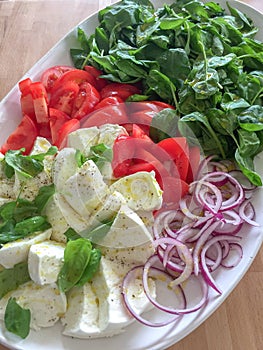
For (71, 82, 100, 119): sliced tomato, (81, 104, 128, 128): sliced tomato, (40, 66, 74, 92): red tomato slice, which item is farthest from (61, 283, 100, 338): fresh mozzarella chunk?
(40, 66, 74, 92): red tomato slice

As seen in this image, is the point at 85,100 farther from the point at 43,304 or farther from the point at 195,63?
the point at 43,304

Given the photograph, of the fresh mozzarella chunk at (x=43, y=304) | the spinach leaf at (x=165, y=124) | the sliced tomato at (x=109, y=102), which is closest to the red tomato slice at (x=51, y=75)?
the sliced tomato at (x=109, y=102)

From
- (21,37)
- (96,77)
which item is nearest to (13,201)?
(96,77)

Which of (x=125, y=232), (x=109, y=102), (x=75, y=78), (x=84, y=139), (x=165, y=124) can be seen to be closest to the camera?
(x=125, y=232)

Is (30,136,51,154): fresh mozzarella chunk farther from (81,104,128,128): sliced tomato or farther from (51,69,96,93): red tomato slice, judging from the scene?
(51,69,96,93): red tomato slice

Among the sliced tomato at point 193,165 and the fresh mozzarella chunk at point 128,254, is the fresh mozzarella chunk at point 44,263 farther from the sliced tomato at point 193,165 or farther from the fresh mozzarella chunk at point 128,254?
the sliced tomato at point 193,165

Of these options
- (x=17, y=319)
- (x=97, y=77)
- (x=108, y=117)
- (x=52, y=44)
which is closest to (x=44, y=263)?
(x=17, y=319)

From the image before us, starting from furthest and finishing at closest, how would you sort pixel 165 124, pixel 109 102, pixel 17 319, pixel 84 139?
1. pixel 109 102
2. pixel 165 124
3. pixel 84 139
4. pixel 17 319
